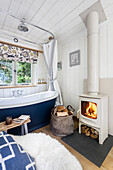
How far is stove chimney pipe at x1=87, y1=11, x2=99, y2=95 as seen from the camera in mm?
1719

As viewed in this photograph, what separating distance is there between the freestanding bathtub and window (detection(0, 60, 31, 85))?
1073 mm

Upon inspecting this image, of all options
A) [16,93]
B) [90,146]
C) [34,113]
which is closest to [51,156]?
[90,146]

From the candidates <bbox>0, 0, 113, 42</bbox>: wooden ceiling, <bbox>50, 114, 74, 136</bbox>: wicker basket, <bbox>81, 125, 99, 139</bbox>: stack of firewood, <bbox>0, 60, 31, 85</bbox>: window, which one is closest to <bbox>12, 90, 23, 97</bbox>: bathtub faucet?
<bbox>0, 60, 31, 85</bbox>: window

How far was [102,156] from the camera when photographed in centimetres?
126

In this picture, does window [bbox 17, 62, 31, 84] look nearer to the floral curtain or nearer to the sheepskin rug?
the floral curtain

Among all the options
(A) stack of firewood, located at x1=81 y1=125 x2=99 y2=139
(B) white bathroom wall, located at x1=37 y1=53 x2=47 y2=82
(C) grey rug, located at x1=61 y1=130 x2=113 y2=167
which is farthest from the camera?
(B) white bathroom wall, located at x1=37 y1=53 x2=47 y2=82

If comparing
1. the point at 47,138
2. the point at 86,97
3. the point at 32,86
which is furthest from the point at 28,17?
the point at 47,138

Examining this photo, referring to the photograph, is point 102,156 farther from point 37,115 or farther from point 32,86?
point 32,86

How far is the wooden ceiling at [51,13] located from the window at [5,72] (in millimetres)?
966

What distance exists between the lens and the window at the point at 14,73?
8.76 feet

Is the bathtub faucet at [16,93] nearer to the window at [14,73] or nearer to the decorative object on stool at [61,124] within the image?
the window at [14,73]

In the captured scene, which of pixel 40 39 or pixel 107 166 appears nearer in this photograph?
pixel 107 166

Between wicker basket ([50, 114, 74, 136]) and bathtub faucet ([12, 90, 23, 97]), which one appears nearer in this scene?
wicker basket ([50, 114, 74, 136])

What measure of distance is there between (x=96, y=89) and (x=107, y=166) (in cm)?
118
